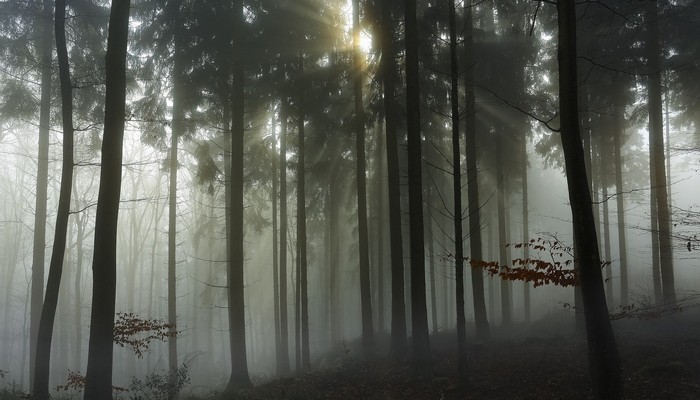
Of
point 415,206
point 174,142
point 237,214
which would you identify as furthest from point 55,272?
point 415,206

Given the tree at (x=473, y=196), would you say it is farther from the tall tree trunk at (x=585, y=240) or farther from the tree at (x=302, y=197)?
the tall tree trunk at (x=585, y=240)

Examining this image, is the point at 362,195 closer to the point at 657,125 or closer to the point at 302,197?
the point at 302,197

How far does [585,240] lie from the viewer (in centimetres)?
711

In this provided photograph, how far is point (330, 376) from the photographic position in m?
12.6

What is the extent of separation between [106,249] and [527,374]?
346 inches

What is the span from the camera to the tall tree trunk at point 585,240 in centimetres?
693

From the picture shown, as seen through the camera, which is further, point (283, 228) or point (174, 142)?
point (283, 228)

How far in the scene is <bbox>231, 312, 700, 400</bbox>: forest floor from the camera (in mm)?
8453

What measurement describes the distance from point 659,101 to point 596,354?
11776 mm

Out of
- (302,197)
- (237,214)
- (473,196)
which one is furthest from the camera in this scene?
(302,197)

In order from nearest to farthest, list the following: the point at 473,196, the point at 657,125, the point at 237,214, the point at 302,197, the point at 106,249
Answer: the point at 106,249 → the point at 237,214 → the point at 657,125 → the point at 473,196 → the point at 302,197

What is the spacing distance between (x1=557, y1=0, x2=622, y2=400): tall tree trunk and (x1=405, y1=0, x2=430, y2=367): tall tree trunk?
3937mm

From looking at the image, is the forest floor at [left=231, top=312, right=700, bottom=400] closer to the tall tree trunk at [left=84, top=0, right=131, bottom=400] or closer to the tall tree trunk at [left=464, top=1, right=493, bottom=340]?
the tall tree trunk at [left=464, top=1, right=493, bottom=340]

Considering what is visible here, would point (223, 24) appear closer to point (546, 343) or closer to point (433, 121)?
point (433, 121)
